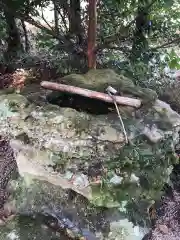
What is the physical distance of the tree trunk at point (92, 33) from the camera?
9.84 feet

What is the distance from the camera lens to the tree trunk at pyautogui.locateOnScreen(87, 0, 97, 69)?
118 inches

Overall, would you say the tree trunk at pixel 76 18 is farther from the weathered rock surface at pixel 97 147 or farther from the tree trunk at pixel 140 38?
the weathered rock surface at pixel 97 147

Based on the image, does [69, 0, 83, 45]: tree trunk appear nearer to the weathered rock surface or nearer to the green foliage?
the weathered rock surface

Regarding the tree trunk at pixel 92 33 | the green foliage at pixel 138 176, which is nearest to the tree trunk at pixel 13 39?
the tree trunk at pixel 92 33

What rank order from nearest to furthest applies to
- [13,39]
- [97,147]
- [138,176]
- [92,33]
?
1. [97,147]
2. [138,176]
3. [92,33]
4. [13,39]

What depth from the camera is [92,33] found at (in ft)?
10.3

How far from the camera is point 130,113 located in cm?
231

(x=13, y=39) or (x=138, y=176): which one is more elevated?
(x=13, y=39)

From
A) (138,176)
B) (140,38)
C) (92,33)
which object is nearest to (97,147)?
(138,176)

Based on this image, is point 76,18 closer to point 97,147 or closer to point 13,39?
point 13,39

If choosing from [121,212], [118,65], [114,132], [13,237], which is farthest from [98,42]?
[13,237]

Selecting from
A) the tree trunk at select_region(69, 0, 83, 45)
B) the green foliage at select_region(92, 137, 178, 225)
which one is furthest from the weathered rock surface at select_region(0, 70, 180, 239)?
the tree trunk at select_region(69, 0, 83, 45)

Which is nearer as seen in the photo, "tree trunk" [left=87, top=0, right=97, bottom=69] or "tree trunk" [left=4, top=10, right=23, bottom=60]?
"tree trunk" [left=87, top=0, right=97, bottom=69]

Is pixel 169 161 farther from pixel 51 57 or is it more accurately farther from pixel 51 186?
pixel 51 57
